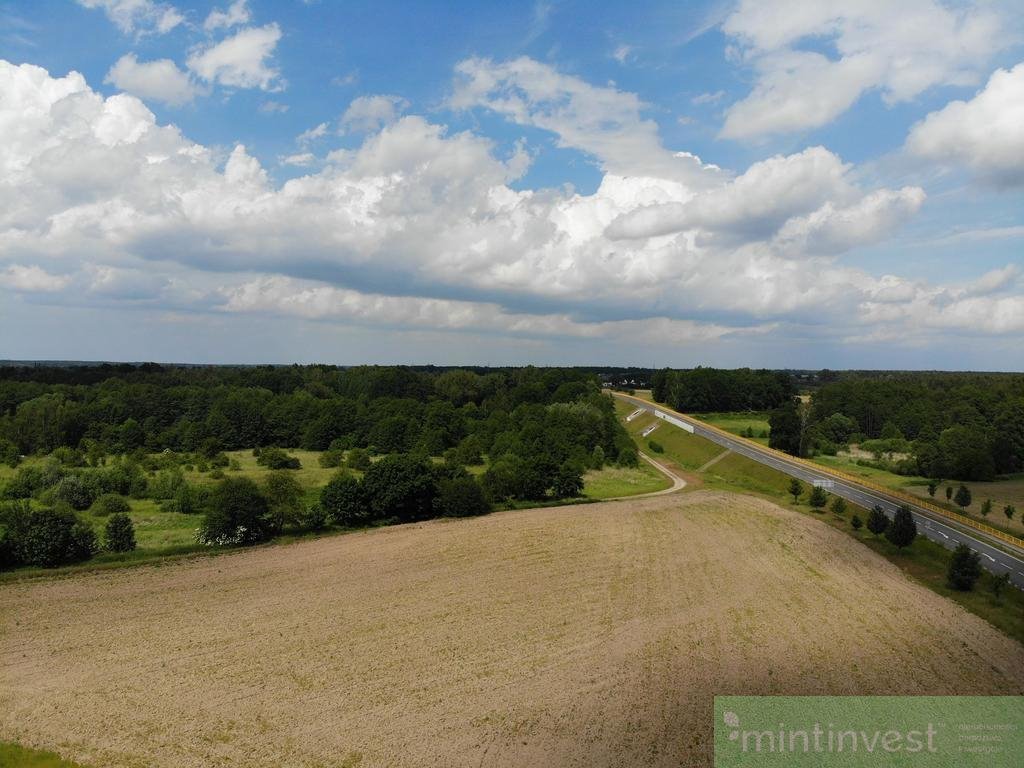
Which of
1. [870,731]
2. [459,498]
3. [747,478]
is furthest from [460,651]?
[747,478]

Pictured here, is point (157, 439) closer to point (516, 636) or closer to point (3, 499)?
point (3, 499)

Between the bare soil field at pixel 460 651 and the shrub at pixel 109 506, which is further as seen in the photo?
the shrub at pixel 109 506

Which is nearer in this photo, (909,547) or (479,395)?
(909,547)

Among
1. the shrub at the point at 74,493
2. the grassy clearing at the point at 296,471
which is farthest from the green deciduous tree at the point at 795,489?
the shrub at the point at 74,493

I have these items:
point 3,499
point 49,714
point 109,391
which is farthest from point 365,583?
point 109,391

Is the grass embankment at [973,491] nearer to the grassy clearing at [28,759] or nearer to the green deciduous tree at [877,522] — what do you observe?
the green deciduous tree at [877,522]

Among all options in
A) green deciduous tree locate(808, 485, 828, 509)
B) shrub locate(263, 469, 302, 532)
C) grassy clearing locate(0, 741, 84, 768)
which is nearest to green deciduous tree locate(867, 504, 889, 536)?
green deciduous tree locate(808, 485, 828, 509)

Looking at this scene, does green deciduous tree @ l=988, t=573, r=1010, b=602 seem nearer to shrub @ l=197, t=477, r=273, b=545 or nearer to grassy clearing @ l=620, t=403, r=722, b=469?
grassy clearing @ l=620, t=403, r=722, b=469
